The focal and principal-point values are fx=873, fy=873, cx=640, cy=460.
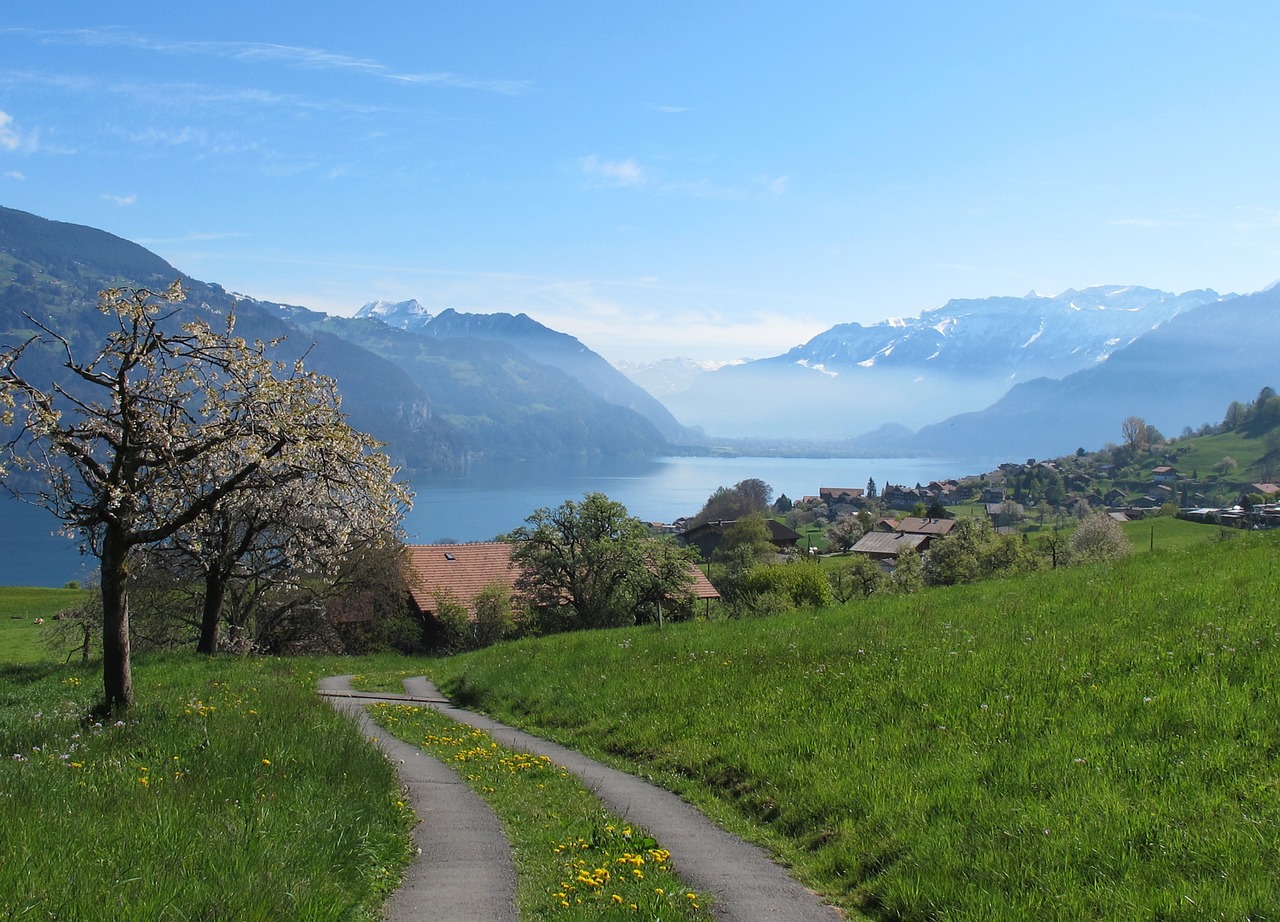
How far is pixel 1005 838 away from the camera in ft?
24.6

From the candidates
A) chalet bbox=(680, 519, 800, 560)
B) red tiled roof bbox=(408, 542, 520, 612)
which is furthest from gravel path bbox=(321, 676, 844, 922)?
chalet bbox=(680, 519, 800, 560)

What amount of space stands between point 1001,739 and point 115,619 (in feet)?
37.5

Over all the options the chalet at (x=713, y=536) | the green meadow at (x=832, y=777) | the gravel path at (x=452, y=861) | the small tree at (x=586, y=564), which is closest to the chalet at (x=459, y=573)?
the small tree at (x=586, y=564)

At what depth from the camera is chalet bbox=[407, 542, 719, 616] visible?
58250 millimetres

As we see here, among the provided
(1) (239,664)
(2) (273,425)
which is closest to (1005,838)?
(2) (273,425)

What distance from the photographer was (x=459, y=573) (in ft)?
201

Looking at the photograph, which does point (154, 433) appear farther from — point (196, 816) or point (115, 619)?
point (196, 816)

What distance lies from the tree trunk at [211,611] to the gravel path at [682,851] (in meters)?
16.8

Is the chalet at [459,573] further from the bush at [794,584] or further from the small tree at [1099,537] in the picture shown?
the small tree at [1099,537]

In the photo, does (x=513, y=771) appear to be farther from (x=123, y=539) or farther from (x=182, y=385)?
(x=182, y=385)

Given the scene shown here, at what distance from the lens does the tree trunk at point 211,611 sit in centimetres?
2753

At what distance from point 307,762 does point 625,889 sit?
3916 mm

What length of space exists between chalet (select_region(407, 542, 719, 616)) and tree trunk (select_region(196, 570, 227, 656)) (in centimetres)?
2724

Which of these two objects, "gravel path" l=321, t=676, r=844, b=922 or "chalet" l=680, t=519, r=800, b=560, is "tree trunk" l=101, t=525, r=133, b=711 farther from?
"chalet" l=680, t=519, r=800, b=560
